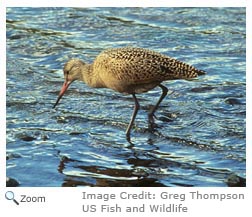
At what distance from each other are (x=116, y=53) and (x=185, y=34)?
381cm

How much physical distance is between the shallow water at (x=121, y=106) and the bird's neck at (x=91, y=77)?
0.39 metres

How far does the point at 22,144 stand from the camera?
8.35 m

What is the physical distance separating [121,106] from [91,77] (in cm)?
69

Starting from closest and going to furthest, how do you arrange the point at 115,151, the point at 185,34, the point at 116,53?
the point at 115,151 < the point at 116,53 < the point at 185,34

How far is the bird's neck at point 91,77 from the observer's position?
30.4 ft

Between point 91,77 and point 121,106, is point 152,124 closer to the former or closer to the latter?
point 121,106

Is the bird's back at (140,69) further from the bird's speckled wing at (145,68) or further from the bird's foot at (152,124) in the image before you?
the bird's foot at (152,124)

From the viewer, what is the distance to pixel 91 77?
30.7 feet

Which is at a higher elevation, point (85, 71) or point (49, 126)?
point (85, 71)

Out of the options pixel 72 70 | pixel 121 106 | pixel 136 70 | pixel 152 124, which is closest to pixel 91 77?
pixel 72 70
